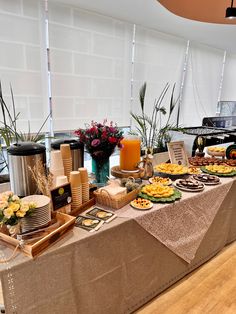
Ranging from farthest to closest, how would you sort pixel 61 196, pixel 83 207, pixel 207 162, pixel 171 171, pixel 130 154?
pixel 207 162
pixel 171 171
pixel 130 154
pixel 83 207
pixel 61 196

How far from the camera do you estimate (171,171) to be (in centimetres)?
184

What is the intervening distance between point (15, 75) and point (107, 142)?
5.45ft

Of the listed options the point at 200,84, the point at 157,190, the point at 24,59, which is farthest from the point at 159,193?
the point at 200,84

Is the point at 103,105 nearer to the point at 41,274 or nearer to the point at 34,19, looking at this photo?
the point at 34,19

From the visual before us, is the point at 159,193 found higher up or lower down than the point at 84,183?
lower down

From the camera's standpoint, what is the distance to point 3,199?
2.99 ft

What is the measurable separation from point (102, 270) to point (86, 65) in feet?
8.30

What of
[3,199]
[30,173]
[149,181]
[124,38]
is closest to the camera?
[3,199]

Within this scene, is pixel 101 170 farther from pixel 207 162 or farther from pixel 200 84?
pixel 200 84

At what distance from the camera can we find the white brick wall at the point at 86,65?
2719 millimetres

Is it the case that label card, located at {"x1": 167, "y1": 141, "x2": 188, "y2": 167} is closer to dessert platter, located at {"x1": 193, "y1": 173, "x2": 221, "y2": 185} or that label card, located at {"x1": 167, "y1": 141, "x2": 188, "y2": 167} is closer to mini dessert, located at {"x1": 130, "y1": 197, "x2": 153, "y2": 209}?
dessert platter, located at {"x1": 193, "y1": 173, "x2": 221, "y2": 185}

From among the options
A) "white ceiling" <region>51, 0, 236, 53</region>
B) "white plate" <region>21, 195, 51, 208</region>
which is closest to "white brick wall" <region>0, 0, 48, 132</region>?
"white ceiling" <region>51, 0, 236, 53</region>

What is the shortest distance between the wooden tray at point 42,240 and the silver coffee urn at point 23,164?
12.1 inches

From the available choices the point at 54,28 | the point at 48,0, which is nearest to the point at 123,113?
the point at 54,28
